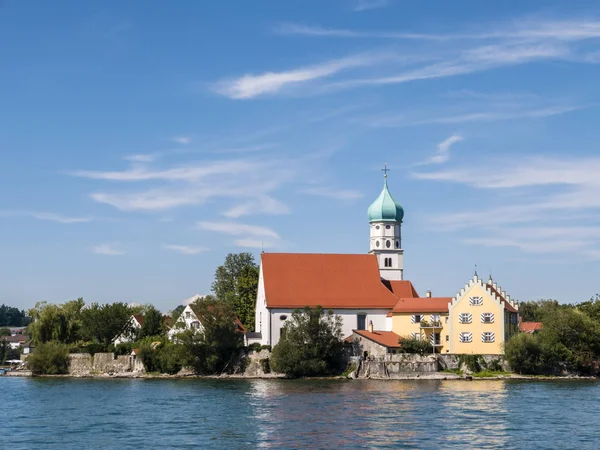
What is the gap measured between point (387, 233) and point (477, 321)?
70.4 ft

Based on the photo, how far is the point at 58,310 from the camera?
98.9 metres

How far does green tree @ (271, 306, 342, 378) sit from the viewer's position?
257ft

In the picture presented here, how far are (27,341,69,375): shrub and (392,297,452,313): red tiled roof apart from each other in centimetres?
3373

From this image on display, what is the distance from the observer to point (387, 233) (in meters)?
99.8

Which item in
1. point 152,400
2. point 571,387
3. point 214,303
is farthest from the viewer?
point 214,303

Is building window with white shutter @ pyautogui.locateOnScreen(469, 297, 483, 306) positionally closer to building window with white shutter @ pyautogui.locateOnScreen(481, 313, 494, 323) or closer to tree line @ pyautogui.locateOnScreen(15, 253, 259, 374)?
building window with white shutter @ pyautogui.locateOnScreen(481, 313, 494, 323)

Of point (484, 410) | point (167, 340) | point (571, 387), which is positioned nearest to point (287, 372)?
point (167, 340)

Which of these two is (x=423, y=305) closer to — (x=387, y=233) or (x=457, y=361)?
(x=457, y=361)

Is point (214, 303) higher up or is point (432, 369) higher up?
point (214, 303)

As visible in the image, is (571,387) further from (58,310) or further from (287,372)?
(58,310)

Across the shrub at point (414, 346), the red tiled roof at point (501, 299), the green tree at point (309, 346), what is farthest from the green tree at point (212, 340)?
the red tiled roof at point (501, 299)

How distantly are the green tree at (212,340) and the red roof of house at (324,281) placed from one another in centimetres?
589

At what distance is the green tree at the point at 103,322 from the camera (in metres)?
98.6

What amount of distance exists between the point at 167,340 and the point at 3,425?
41713 millimetres
